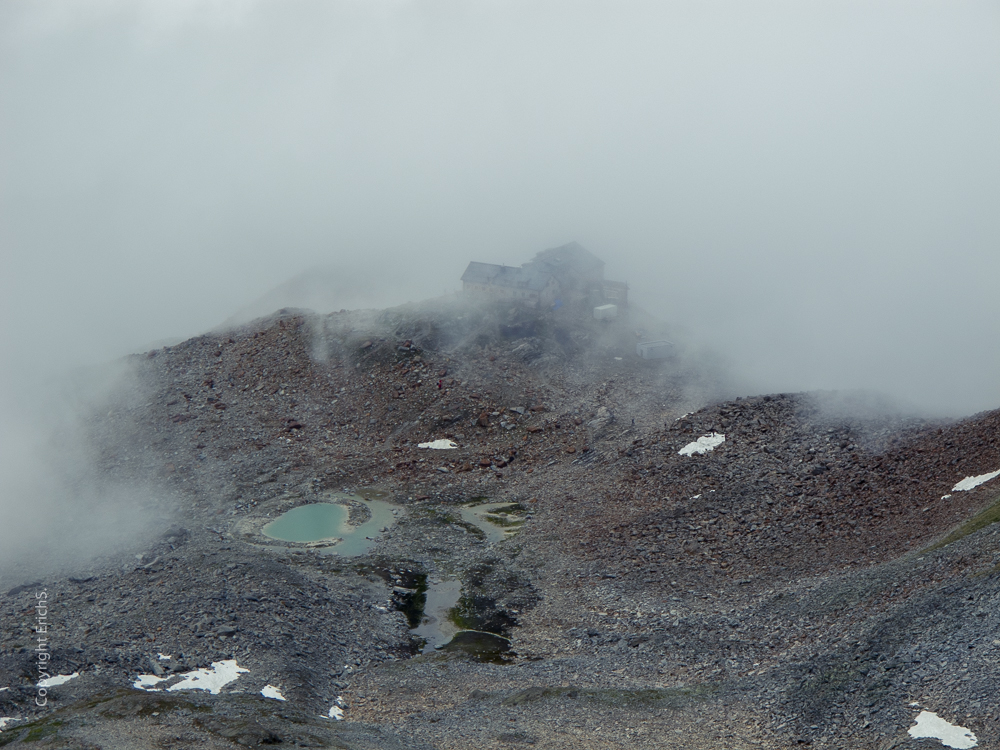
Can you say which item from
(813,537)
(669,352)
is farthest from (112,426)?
(813,537)

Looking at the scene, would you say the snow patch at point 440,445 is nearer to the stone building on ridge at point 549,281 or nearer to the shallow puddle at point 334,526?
the shallow puddle at point 334,526

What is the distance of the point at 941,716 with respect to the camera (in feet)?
88.0

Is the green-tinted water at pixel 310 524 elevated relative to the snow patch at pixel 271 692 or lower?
lower

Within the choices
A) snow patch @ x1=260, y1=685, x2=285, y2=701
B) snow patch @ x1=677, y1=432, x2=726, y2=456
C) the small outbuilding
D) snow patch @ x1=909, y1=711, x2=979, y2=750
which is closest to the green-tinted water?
snow patch @ x1=260, y1=685, x2=285, y2=701

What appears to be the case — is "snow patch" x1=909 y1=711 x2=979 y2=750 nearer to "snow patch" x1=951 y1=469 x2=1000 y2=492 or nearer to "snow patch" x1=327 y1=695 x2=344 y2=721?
"snow patch" x1=327 y1=695 x2=344 y2=721

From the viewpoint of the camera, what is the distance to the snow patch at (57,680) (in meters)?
32.2

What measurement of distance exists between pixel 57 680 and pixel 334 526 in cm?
2185

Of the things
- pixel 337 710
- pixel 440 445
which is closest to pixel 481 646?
pixel 337 710

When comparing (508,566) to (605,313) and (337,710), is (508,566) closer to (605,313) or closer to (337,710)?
(337,710)

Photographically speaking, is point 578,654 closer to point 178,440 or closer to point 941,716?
point 941,716

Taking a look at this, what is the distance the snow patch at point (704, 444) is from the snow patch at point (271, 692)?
31339 mm

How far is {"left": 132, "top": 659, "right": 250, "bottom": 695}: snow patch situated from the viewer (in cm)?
3253

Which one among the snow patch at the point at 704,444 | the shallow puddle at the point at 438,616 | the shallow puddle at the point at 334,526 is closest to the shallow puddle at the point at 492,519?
the shallow puddle at the point at 334,526

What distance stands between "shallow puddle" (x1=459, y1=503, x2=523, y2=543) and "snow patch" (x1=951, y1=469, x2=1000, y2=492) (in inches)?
952
